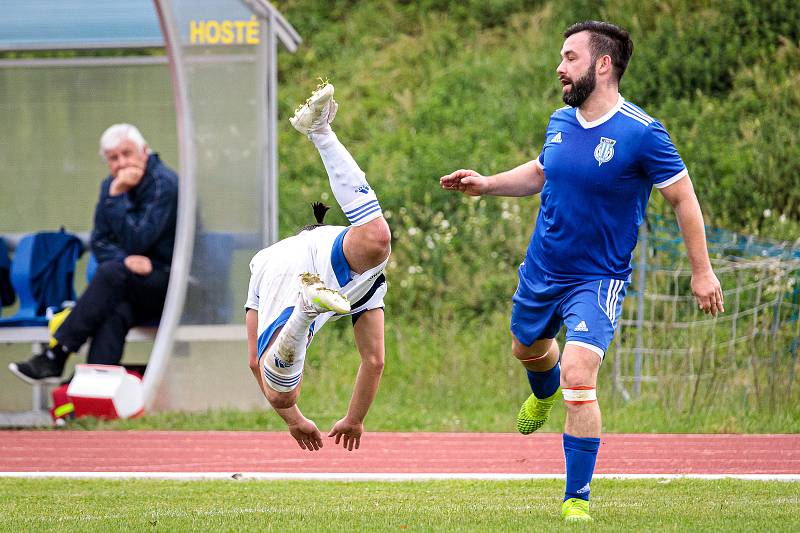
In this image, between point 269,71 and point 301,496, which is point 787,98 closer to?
point 269,71

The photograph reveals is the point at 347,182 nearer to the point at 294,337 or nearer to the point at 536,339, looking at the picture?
the point at 294,337

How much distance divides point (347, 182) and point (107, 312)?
19.0 ft

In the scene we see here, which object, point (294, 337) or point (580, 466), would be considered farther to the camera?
point (294, 337)

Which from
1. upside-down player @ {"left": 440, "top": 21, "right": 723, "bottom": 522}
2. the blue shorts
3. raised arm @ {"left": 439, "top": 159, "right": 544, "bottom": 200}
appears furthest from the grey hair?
upside-down player @ {"left": 440, "top": 21, "right": 723, "bottom": 522}

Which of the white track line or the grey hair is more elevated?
the grey hair

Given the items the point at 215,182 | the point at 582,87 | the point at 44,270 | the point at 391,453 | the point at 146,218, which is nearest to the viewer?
the point at 582,87

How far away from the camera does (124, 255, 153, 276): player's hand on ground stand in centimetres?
1148

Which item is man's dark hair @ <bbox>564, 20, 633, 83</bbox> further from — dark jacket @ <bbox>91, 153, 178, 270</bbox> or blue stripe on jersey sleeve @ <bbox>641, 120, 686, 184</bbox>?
dark jacket @ <bbox>91, 153, 178, 270</bbox>

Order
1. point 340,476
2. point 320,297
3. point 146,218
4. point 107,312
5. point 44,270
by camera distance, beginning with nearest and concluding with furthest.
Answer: point 320,297 → point 340,476 → point 107,312 → point 146,218 → point 44,270

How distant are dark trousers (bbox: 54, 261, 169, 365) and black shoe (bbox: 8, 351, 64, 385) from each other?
0.29m

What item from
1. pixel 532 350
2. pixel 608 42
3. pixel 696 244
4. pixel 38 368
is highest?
pixel 608 42

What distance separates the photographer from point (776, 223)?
1484 cm

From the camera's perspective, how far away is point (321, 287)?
231 inches

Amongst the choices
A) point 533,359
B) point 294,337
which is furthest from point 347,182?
point 533,359
